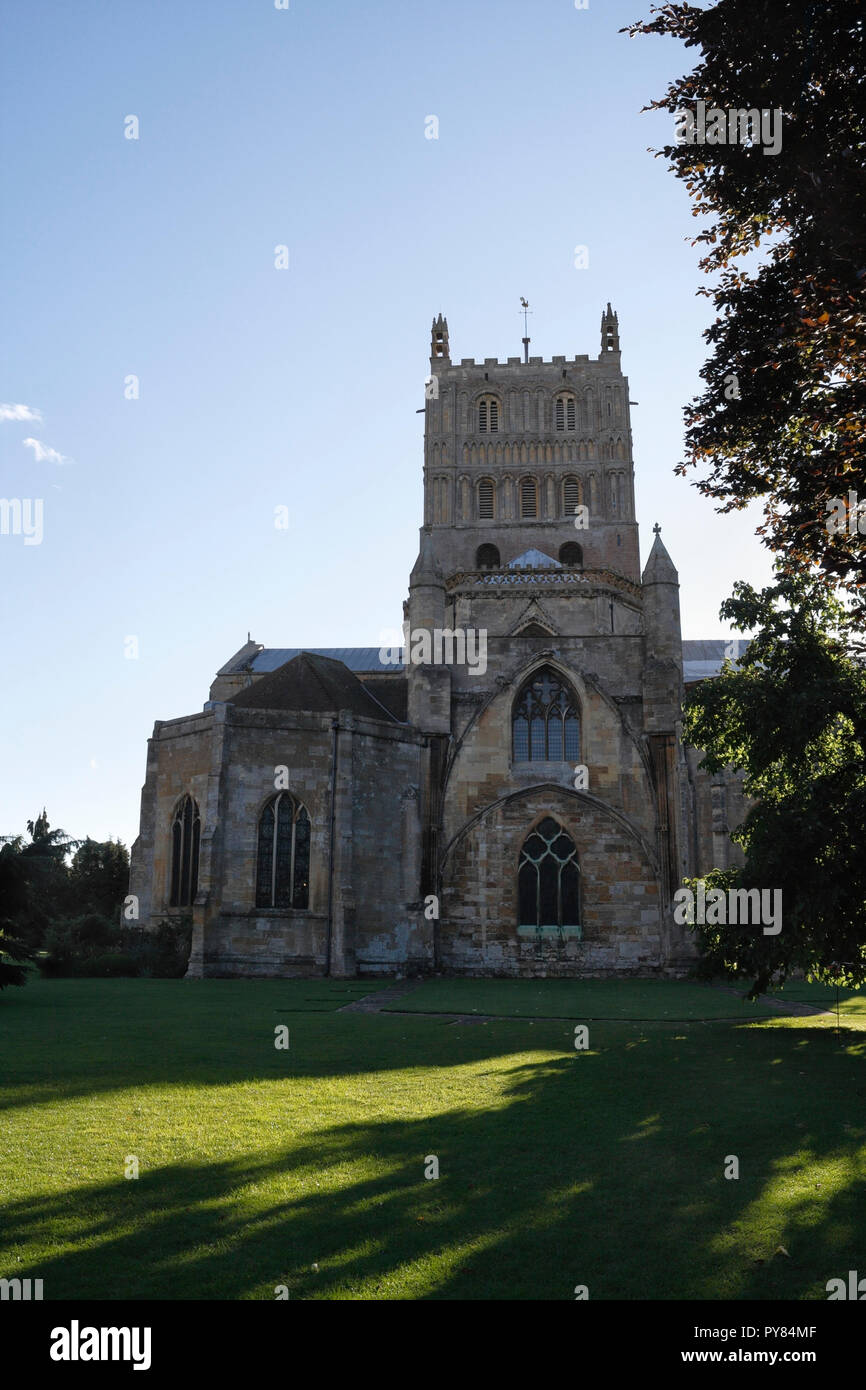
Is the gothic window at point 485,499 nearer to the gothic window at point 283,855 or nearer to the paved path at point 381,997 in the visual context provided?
the gothic window at point 283,855

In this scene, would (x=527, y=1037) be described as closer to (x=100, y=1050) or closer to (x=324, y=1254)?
(x=100, y=1050)

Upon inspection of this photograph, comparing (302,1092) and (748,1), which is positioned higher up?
(748,1)

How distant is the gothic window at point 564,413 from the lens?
6462 centimetres

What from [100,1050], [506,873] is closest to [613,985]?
[506,873]

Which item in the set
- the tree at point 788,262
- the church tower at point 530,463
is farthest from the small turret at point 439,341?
the tree at point 788,262

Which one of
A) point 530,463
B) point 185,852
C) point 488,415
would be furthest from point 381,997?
point 488,415

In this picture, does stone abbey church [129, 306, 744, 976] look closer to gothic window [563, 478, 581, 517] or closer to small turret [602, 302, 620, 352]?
gothic window [563, 478, 581, 517]

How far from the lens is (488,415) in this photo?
65.4 metres

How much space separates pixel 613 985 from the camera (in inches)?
1087

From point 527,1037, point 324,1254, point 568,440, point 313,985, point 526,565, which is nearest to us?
point 324,1254

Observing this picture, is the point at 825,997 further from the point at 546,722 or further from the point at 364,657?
the point at 364,657

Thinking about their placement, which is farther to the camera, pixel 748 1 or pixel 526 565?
pixel 526 565
